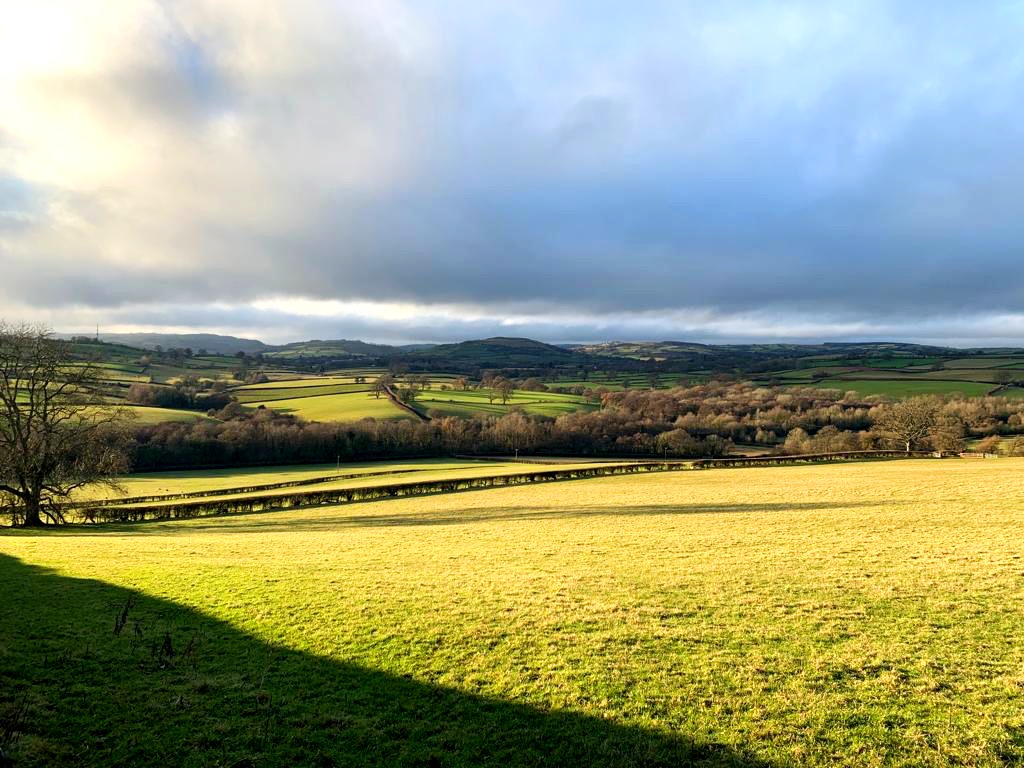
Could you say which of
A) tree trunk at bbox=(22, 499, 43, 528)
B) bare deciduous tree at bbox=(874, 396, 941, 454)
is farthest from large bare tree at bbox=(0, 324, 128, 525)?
bare deciduous tree at bbox=(874, 396, 941, 454)

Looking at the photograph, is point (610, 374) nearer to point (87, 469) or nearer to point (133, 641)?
point (87, 469)

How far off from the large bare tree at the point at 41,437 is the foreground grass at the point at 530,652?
13905 millimetres

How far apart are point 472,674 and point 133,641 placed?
25.2 feet

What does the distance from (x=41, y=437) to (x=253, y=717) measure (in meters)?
35.2

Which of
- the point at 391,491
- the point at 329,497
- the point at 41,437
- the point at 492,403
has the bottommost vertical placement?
the point at 391,491

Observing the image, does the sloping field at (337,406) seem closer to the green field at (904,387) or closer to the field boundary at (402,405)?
the field boundary at (402,405)

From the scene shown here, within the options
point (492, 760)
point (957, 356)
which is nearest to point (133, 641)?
point (492, 760)

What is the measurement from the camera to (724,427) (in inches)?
3787

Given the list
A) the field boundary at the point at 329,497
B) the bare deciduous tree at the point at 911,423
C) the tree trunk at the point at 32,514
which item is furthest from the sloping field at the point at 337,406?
the bare deciduous tree at the point at 911,423

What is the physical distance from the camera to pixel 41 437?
33625mm

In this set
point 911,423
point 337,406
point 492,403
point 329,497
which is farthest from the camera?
point 492,403

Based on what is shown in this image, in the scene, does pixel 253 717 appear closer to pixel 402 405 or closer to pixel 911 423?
pixel 911 423

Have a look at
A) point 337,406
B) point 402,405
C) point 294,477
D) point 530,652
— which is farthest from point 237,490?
point 402,405

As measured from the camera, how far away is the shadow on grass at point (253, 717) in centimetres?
780
